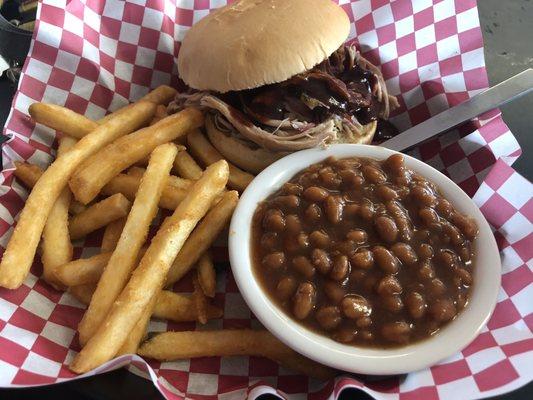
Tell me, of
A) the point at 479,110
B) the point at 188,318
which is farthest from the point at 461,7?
the point at 188,318

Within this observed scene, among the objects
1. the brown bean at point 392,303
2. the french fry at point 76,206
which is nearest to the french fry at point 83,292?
the french fry at point 76,206

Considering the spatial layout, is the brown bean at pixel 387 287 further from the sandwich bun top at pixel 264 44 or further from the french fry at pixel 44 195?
the french fry at pixel 44 195

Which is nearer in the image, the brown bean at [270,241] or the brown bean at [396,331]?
the brown bean at [396,331]

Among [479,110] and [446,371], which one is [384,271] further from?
[479,110]

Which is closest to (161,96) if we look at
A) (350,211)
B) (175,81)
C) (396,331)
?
(175,81)

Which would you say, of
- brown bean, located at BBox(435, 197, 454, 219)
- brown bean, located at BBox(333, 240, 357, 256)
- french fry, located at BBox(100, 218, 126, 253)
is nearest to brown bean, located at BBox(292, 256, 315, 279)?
brown bean, located at BBox(333, 240, 357, 256)

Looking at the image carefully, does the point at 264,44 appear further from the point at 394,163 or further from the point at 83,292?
the point at 83,292
